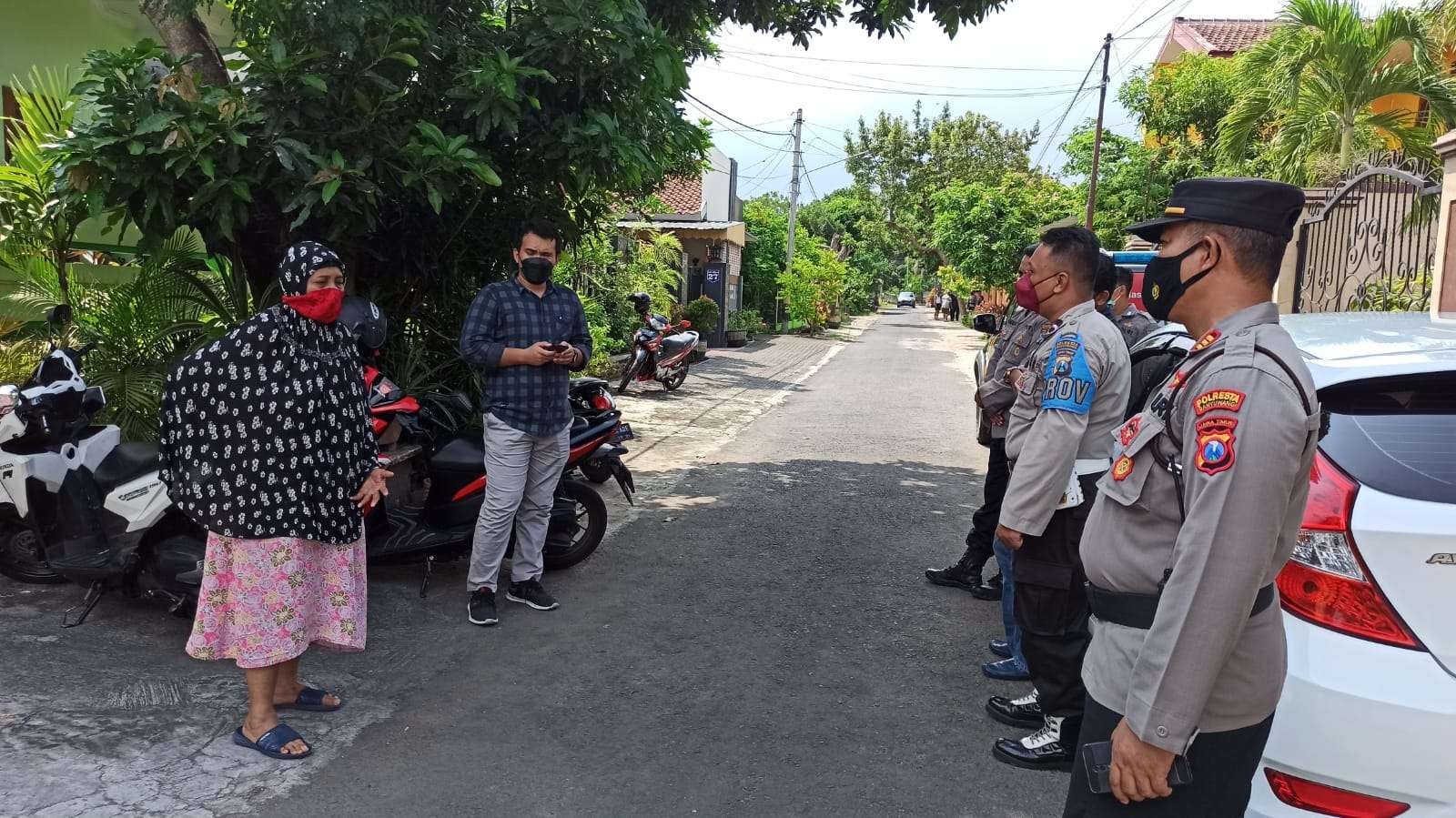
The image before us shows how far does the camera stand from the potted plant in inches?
955

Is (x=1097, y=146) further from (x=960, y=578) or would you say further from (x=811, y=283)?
(x=960, y=578)

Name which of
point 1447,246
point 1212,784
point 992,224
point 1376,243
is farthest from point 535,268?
point 992,224

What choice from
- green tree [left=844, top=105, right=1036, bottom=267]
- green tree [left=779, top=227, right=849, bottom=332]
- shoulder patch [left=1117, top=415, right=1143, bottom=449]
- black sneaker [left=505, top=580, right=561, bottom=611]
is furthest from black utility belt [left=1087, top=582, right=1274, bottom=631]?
green tree [left=844, top=105, right=1036, bottom=267]

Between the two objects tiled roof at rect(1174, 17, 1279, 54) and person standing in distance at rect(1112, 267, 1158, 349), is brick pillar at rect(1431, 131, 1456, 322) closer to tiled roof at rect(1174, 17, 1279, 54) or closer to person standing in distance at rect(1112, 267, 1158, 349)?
person standing in distance at rect(1112, 267, 1158, 349)

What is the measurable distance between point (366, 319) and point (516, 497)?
1067 millimetres

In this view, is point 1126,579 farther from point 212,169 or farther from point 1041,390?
point 212,169

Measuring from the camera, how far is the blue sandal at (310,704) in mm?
3775

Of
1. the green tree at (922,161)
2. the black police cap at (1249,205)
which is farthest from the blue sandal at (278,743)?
the green tree at (922,161)

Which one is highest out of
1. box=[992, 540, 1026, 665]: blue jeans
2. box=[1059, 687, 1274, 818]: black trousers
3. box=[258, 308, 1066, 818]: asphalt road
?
box=[1059, 687, 1274, 818]: black trousers

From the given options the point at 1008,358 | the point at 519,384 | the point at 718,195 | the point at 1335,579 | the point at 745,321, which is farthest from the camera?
the point at 745,321

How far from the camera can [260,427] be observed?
3.33 meters

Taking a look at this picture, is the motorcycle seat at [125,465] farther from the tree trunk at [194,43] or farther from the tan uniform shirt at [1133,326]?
the tan uniform shirt at [1133,326]

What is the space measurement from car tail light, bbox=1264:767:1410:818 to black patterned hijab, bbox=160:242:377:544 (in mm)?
2921

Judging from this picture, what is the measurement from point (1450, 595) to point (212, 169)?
485cm
